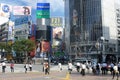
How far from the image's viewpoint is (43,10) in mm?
146125

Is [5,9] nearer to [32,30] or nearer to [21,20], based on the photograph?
[21,20]

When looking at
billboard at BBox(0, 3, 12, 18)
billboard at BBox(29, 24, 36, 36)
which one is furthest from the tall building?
billboard at BBox(0, 3, 12, 18)

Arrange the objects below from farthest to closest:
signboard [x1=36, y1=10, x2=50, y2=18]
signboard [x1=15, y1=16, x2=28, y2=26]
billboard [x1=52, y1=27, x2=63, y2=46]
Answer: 1. billboard [x1=52, y1=27, x2=63, y2=46]
2. signboard [x1=36, y1=10, x2=50, y2=18]
3. signboard [x1=15, y1=16, x2=28, y2=26]

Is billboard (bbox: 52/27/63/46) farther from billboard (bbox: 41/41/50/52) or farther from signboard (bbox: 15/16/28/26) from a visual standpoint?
signboard (bbox: 15/16/28/26)

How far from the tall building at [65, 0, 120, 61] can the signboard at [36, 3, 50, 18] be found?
1063 inches

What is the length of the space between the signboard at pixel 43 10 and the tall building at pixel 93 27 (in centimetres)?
2700

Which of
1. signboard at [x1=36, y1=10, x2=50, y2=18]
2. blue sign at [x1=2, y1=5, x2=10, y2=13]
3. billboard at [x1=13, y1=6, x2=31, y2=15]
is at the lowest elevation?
signboard at [x1=36, y1=10, x2=50, y2=18]

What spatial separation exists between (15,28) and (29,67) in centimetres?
9931

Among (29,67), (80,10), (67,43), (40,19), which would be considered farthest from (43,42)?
(29,67)

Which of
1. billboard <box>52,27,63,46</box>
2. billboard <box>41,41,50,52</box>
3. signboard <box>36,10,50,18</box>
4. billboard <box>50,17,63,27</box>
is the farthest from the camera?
billboard <box>50,17,63,27</box>

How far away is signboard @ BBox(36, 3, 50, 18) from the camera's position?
5704 inches

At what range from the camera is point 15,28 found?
150 m

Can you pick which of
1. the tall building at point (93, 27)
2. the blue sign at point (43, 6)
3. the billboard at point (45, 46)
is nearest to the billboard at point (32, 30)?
the billboard at point (45, 46)

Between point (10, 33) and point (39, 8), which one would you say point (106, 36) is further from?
point (10, 33)
